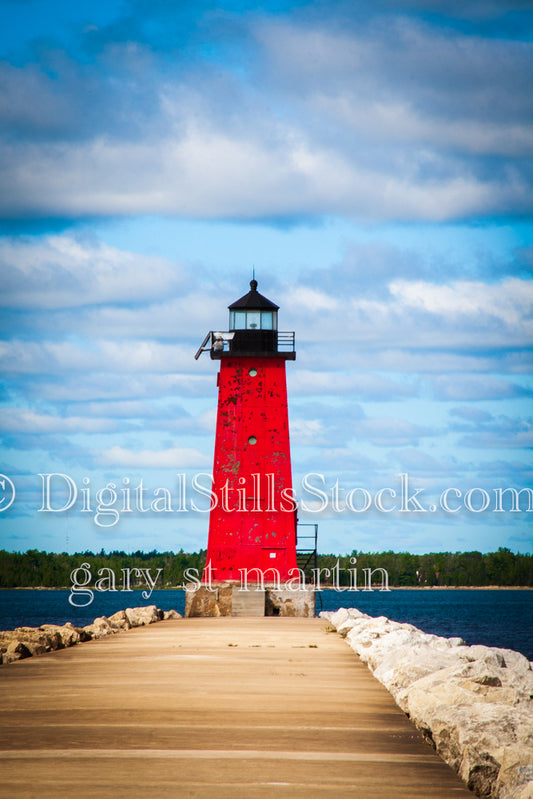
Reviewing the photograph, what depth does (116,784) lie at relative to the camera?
5.42 meters

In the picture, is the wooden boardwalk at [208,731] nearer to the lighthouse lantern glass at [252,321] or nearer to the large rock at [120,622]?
the large rock at [120,622]

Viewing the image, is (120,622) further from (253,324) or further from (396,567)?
(396,567)

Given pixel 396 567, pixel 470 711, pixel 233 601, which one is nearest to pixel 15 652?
pixel 470 711

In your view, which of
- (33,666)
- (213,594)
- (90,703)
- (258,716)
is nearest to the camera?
(258,716)

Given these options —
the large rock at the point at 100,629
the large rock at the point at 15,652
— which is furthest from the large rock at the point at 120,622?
the large rock at the point at 15,652

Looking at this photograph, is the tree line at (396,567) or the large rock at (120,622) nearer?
the large rock at (120,622)

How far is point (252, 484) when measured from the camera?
75.6 ft

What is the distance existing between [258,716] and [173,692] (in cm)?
159

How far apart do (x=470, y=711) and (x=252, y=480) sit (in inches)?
666

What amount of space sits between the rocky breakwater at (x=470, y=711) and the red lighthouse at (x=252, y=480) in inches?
445

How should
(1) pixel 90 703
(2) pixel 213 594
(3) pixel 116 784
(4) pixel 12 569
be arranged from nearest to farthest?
1. (3) pixel 116 784
2. (1) pixel 90 703
3. (2) pixel 213 594
4. (4) pixel 12 569

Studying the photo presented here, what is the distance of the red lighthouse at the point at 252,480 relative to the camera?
75.3 feet

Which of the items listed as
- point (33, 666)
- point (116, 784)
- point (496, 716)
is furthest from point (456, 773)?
point (33, 666)

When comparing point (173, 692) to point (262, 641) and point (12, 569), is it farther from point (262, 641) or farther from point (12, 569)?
point (12, 569)
